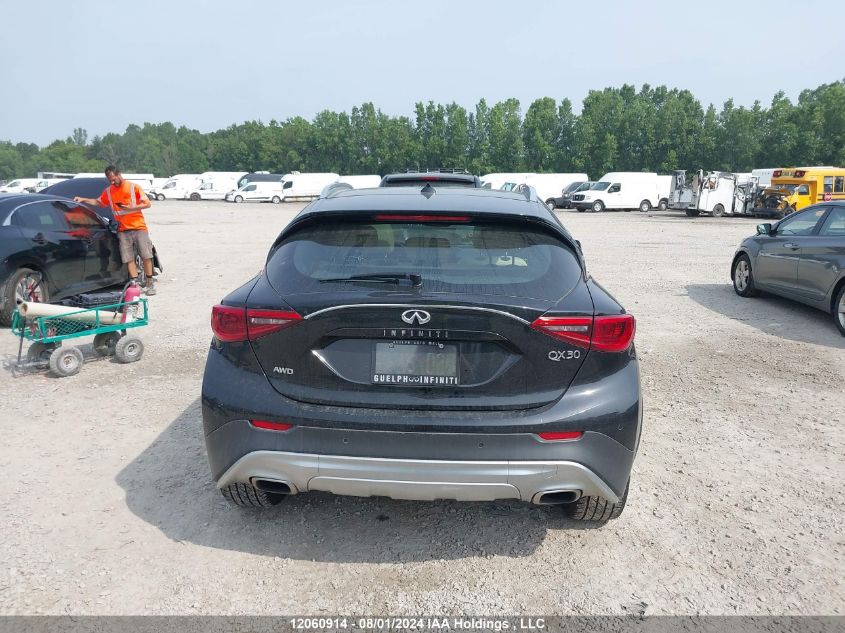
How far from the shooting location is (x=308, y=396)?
113 inches

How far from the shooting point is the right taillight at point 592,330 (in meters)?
2.79

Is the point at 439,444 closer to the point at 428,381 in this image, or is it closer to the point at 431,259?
the point at 428,381

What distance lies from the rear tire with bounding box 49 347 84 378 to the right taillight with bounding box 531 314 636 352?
4947 mm

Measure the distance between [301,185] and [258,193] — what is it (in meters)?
3.77

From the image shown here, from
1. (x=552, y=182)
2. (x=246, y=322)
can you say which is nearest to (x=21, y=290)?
(x=246, y=322)

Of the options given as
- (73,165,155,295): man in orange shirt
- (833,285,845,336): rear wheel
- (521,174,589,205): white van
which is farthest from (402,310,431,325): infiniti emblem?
(521,174,589,205): white van

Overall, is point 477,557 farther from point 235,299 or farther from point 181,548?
point 235,299

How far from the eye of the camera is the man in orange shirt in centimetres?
939

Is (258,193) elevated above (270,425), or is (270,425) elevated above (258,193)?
(270,425)

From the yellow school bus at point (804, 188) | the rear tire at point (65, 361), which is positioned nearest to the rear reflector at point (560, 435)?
the rear tire at point (65, 361)

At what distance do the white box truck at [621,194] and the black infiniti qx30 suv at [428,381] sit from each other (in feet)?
131

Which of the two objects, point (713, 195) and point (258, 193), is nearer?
point (713, 195)

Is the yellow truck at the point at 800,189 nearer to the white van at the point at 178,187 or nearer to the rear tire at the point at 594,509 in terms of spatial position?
the rear tire at the point at 594,509

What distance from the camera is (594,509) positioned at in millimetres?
3307
